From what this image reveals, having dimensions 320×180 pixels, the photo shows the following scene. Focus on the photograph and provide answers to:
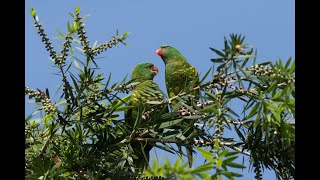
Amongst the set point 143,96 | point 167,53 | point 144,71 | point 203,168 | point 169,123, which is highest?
point 167,53

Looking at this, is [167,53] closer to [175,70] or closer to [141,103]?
[175,70]

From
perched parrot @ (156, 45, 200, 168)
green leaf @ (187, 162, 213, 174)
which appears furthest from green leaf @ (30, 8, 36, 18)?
perched parrot @ (156, 45, 200, 168)

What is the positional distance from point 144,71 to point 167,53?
46cm

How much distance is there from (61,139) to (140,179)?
0.95 ft

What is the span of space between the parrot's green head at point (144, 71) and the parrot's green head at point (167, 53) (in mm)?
339

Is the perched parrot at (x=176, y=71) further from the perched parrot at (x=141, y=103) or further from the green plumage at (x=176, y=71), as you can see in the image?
the perched parrot at (x=141, y=103)

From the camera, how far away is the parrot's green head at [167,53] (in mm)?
2670

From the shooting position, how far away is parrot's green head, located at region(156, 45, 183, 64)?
267 cm

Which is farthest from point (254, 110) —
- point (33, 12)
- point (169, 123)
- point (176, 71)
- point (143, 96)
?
point (176, 71)

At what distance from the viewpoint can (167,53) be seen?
273 centimetres

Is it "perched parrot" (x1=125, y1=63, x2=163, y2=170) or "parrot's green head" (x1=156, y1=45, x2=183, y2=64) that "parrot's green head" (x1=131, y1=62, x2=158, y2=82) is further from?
"parrot's green head" (x1=156, y1=45, x2=183, y2=64)

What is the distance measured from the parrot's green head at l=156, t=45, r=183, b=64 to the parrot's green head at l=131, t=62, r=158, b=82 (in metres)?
0.34

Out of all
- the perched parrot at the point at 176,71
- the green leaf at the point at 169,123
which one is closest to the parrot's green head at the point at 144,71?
the perched parrot at the point at 176,71
